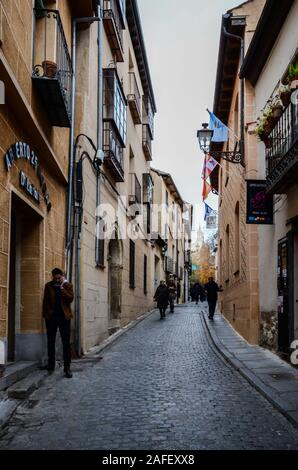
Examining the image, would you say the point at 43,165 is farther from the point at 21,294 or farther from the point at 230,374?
the point at 230,374

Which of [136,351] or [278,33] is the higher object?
[278,33]

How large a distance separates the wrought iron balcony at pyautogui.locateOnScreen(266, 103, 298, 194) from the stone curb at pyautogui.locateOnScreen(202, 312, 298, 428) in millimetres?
2995

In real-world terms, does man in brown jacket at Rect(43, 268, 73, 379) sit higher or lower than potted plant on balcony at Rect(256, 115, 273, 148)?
Result: lower

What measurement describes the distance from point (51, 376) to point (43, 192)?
281 centimetres

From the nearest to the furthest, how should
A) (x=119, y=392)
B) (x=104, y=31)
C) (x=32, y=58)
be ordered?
1. (x=119, y=392)
2. (x=32, y=58)
3. (x=104, y=31)

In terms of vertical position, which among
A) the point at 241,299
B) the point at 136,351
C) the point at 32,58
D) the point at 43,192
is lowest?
the point at 136,351

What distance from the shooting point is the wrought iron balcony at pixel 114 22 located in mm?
13977

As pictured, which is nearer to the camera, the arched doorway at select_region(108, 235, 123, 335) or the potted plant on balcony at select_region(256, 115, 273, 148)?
the potted plant on balcony at select_region(256, 115, 273, 148)

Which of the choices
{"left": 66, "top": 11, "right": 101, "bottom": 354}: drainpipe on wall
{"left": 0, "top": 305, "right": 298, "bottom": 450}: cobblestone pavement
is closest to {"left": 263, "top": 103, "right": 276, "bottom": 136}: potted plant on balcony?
{"left": 66, "top": 11, "right": 101, "bottom": 354}: drainpipe on wall

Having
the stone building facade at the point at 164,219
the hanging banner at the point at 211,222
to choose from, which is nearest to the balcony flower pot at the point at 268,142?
the stone building facade at the point at 164,219

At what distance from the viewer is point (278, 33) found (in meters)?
10.9

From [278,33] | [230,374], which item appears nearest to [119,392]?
[230,374]

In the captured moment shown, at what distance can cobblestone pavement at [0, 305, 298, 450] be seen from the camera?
207 inches

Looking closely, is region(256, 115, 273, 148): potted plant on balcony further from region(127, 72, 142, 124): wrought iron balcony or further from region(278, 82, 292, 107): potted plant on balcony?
region(127, 72, 142, 124): wrought iron balcony
